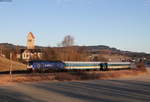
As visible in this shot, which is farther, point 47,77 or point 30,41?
point 30,41

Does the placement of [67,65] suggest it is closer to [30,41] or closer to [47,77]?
[47,77]

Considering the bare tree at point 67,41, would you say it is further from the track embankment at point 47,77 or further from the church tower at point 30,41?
the track embankment at point 47,77

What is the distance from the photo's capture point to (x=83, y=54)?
90.5m

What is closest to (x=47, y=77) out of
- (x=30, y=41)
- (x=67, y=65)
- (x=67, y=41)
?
(x=67, y=65)

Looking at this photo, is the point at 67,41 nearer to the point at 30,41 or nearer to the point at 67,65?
the point at 30,41

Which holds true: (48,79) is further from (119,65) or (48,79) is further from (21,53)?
(21,53)

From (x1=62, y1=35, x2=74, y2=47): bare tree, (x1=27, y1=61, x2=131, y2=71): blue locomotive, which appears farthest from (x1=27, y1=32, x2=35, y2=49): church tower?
(x1=27, y1=61, x2=131, y2=71): blue locomotive

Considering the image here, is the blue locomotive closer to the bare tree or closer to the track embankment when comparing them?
the track embankment

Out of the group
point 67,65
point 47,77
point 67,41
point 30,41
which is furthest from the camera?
point 30,41

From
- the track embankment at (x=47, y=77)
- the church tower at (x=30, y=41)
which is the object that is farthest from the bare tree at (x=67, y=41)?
the track embankment at (x=47, y=77)

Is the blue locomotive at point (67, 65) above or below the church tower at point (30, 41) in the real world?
below

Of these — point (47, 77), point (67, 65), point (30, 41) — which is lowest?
point (47, 77)

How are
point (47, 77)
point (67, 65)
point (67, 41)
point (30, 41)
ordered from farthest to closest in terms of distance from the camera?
point (30, 41), point (67, 41), point (67, 65), point (47, 77)

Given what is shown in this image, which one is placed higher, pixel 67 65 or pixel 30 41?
pixel 30 41
